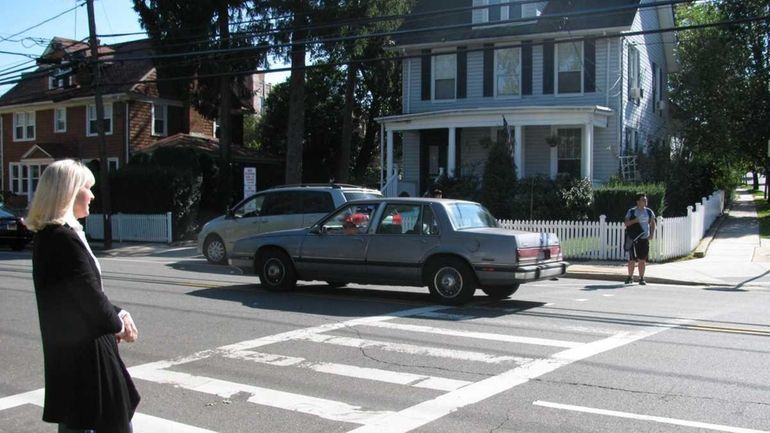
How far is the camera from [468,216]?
1115cm

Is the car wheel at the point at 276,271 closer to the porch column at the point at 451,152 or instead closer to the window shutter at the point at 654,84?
the porch column at the point at 451,152

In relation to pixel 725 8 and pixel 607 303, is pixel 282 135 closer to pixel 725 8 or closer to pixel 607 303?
pixel 725 8

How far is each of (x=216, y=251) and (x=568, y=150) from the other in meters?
13.6

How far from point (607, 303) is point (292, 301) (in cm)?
496

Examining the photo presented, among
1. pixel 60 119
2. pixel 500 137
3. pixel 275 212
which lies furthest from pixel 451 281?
pixel 60 119

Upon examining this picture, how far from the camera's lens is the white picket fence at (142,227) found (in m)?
25.2

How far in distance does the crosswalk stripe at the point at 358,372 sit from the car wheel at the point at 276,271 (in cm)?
440

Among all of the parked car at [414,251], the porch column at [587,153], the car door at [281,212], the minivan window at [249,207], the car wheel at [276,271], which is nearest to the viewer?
the parked car at [414,251]

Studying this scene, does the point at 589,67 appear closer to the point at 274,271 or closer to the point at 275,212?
the point at 275,212

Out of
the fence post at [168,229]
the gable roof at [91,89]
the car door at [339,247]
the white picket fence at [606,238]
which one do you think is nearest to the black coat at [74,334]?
the car door at [339,247]

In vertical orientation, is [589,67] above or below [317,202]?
above

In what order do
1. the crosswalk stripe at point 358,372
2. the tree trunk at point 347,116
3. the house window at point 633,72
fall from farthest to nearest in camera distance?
the tree trunk at point 347,116, the house window at point 633,72, the crosswalk stripe at point 358,372

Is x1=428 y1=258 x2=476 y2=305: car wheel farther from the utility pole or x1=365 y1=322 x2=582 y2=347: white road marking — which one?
the utility pole

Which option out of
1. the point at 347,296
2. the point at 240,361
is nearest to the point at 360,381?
the point at 240,361
